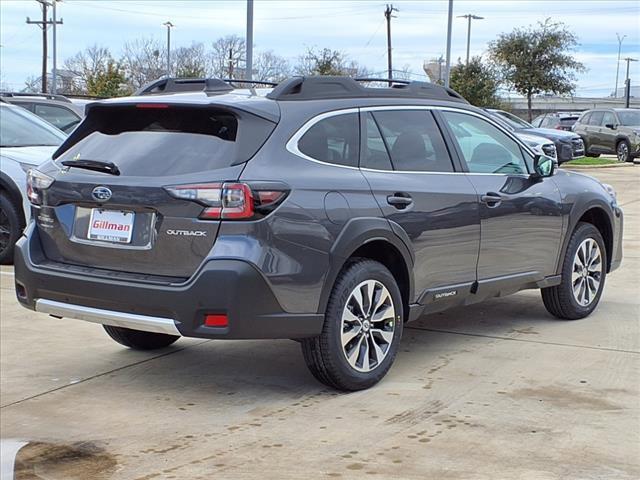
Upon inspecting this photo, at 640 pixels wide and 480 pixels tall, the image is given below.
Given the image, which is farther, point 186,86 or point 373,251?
point 186,86

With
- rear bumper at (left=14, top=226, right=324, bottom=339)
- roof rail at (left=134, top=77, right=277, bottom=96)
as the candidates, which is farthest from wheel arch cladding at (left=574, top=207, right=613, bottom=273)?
rear bumper at (left=14, top=226, right=324, bottom=339)

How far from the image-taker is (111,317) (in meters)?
4.97

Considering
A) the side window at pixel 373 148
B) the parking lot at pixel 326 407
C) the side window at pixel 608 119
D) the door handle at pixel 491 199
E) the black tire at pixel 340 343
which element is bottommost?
the parking lot at pixel 326 407

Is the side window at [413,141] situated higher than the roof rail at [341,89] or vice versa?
the roof rail at [341,89]

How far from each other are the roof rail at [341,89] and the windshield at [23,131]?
5345 millimetres

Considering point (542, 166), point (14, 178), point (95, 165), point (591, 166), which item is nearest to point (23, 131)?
point (14, 178)

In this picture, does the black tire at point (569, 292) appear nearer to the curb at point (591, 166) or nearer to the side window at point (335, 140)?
the side window at point (335, 140)

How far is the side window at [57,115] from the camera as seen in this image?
14078mm

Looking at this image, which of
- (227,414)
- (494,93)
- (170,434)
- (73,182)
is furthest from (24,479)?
(494,93)

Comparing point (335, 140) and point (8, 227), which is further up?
point (335, 140)

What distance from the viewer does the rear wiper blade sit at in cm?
508

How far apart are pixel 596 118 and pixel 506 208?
84.0 feet

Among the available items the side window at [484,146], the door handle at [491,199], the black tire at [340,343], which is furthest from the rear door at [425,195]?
the black tire at [340,343]

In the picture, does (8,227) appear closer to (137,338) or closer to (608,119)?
(137,338)
